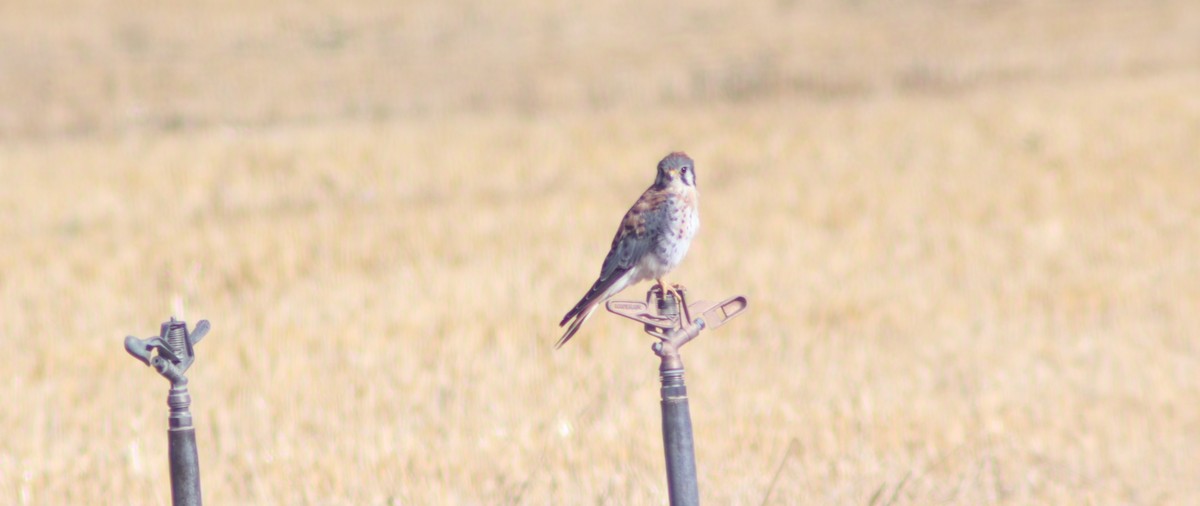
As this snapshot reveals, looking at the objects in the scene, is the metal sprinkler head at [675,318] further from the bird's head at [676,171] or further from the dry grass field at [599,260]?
the dry grass field at [599,260]

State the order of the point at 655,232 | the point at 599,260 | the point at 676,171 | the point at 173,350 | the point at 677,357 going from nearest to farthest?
the point at 173,350
the point at 677,357
the point at 676,171
the point at 655,232
the point at 599,260

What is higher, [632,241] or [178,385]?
[632,241]

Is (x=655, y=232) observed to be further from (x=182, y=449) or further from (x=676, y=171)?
(x=182, y=449)

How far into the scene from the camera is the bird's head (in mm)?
4410

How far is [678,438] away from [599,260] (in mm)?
8208

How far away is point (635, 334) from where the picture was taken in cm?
988

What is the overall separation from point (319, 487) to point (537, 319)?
12.3 feet

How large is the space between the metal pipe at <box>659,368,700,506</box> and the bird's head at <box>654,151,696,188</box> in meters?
0.75

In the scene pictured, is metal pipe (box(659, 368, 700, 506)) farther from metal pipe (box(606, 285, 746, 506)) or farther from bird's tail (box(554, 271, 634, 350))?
bird's tail (box(554, 271, 634, 350))

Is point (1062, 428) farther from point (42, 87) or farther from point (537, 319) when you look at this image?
point (42, 87)

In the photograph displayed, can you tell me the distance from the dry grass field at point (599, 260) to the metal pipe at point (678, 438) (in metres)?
1.97

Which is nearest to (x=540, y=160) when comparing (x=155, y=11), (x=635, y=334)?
(x=635, y=334)

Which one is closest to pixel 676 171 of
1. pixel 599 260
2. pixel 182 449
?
pixel 182 449

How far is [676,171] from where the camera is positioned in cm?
448
